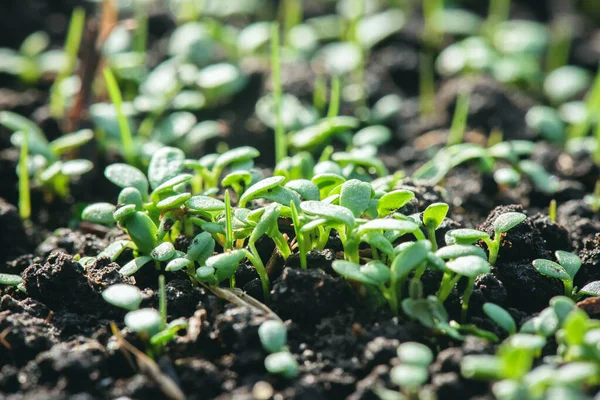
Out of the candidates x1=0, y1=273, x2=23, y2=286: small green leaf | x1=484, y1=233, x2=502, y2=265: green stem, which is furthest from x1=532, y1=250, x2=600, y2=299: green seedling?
x1=0, y1=273, x2=23, y2=286: small green leaf

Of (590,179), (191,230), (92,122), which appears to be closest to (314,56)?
(92,122)

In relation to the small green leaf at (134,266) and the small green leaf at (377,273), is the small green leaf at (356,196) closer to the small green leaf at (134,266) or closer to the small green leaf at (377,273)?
the small green leaf at (377,273)

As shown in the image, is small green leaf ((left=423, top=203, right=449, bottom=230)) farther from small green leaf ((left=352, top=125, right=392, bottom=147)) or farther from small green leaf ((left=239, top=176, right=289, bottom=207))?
small green leaf ((left=352, top=125, right=392, bottom=147))

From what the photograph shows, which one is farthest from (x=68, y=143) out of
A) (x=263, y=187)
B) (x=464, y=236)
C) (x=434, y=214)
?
(x=464, y=236)

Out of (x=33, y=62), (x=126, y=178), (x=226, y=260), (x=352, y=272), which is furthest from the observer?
(x=33, y=62)

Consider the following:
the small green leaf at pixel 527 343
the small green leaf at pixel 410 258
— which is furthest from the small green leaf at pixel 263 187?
the small green leaf at pixel 527 343

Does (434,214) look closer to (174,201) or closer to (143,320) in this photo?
(174,201)
